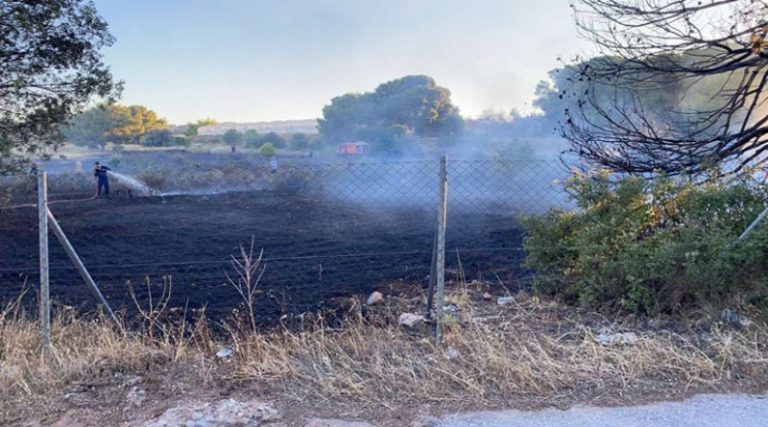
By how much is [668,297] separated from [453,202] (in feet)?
46.1

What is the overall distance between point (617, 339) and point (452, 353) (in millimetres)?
1250

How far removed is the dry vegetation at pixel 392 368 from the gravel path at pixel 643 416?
0.11 metres

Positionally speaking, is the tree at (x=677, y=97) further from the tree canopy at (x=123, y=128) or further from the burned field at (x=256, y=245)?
the tree canopy at (x=123, y=128)

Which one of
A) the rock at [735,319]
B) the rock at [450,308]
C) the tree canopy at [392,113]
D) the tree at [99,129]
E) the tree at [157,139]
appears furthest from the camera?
the tree at [157,139]

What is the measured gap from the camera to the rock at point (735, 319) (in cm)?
436

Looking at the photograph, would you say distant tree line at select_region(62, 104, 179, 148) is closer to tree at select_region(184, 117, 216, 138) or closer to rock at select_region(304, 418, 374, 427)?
tree at select_region(184, 117, 216, 138)

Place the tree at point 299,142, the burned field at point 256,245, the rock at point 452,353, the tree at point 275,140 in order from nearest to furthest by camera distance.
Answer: the rock at point 452,353 < the burned field at point 256,245 < the tree at point 299,142 < the tree at point 275,140

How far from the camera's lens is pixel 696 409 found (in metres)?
3.28

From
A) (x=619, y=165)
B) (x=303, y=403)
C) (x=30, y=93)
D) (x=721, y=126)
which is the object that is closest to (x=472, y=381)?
(x=303, y=403)

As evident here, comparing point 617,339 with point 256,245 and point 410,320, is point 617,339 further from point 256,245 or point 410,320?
point 256,245

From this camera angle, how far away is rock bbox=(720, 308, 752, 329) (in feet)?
14.3

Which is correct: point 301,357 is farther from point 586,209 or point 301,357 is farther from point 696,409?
point 586,209

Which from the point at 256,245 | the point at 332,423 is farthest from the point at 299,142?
the point at 332,423

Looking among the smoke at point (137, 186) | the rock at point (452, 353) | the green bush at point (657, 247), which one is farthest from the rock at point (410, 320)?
the smoke at point (137, 186)
